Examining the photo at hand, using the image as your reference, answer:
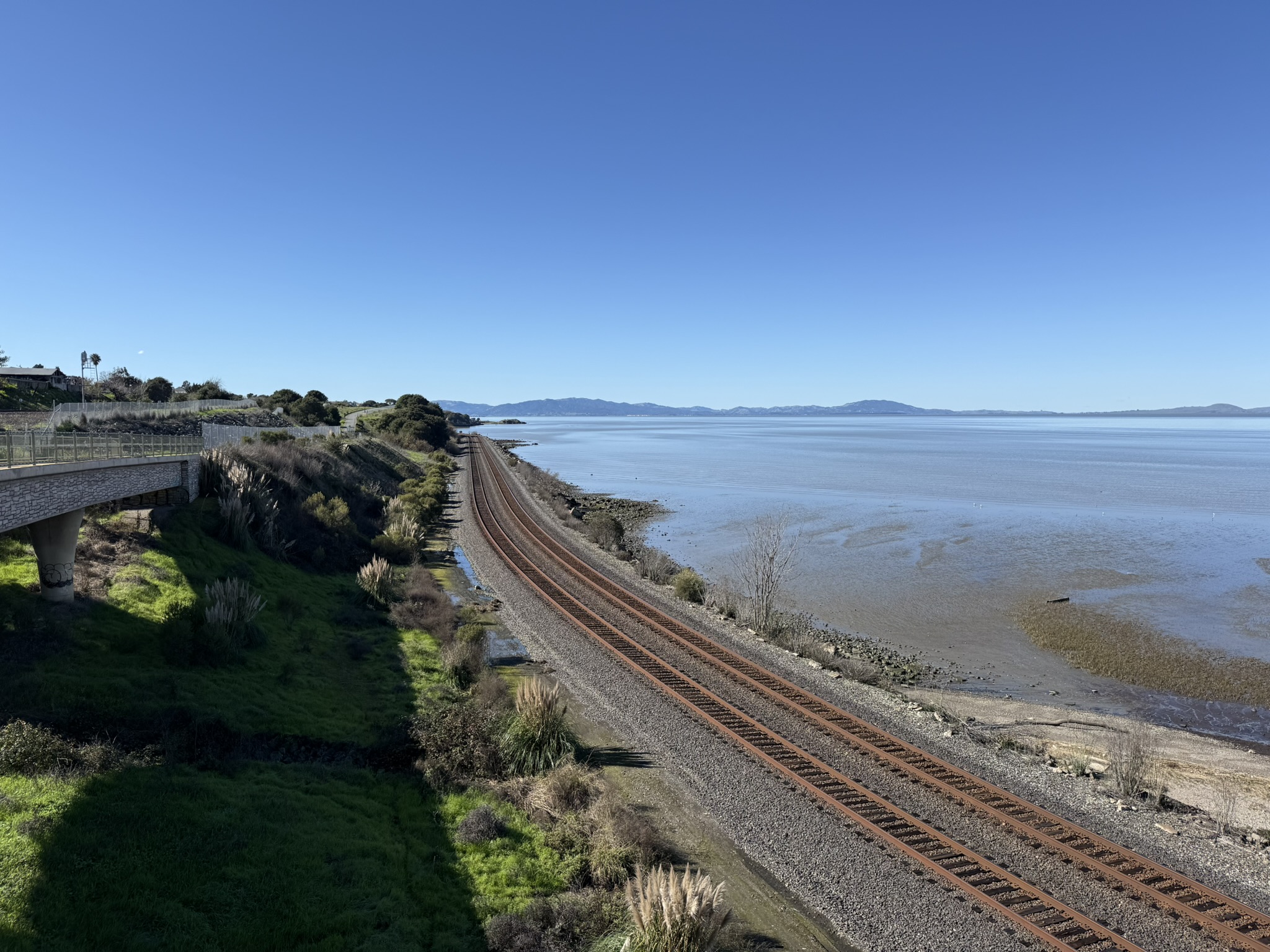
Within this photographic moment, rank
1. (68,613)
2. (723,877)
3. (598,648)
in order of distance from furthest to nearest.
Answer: (598,648) → (68,613) → (723,877)

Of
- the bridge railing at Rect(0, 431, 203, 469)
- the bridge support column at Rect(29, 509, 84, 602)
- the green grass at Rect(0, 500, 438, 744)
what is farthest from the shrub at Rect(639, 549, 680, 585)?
the bridge support column at Rect(29, 509, 84, 602)

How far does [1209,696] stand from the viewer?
21.5 meters

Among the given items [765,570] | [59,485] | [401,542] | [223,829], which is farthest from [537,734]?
[401,542]

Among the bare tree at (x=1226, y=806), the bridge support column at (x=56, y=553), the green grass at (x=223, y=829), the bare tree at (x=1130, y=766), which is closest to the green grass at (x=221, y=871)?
the green grass at (x=223, y=829)

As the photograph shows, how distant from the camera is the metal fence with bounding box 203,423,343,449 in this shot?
29094mm

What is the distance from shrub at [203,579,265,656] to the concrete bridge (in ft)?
9.24

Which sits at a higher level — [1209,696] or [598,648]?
[598,648]

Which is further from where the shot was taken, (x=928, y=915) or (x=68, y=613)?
(x=68, y=613)

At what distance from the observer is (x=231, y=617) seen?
16688mm

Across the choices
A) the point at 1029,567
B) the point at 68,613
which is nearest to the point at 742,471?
the point at 1029,567

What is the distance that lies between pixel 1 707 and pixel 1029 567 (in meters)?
41.8

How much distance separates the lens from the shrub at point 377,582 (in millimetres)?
24016

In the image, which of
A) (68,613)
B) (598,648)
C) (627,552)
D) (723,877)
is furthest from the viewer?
(627,552)

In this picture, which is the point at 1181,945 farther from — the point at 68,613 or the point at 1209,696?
the point at 68,613
